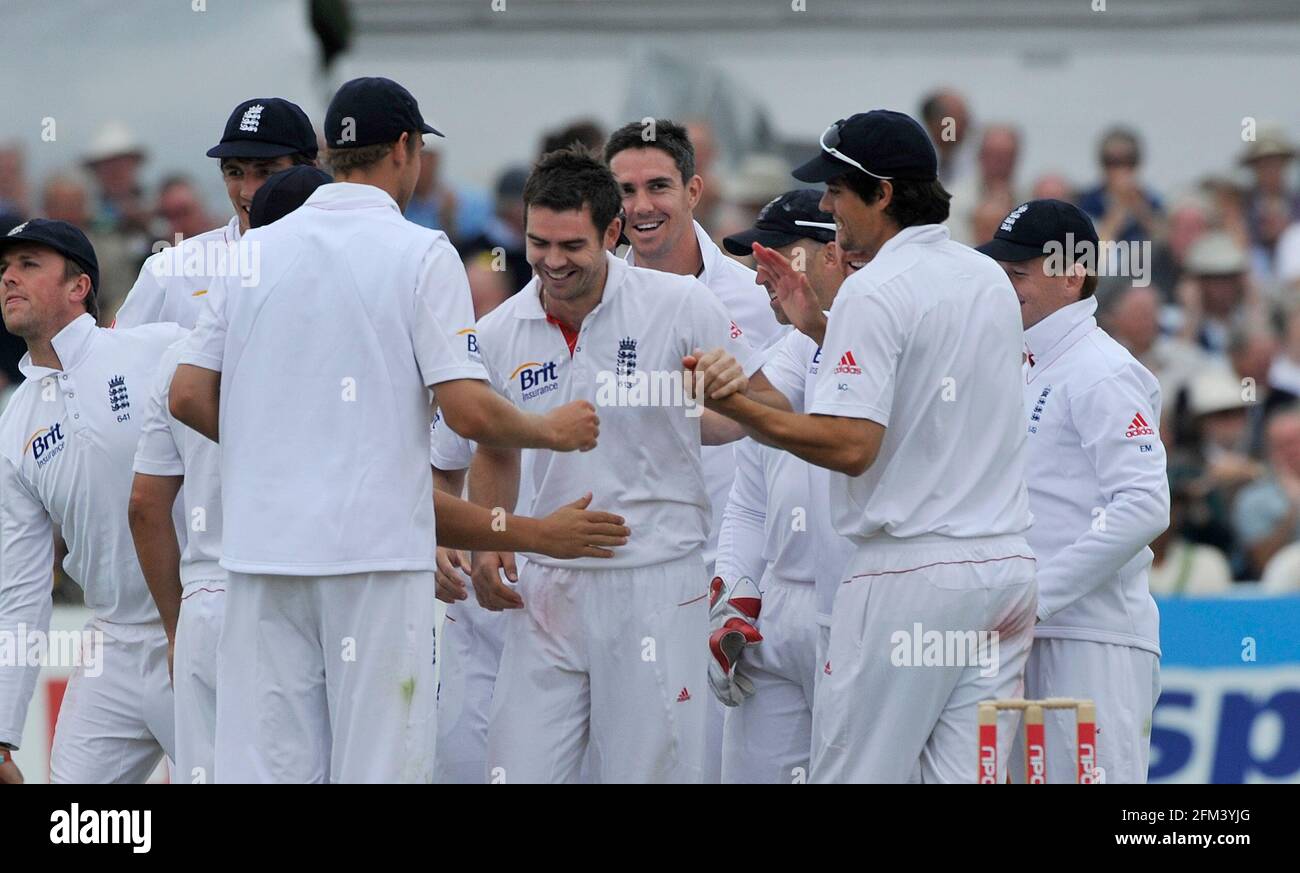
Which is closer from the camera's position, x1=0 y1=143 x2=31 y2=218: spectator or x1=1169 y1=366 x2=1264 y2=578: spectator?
x1=1169 y1=366 x2=1264 y2=578: spectator

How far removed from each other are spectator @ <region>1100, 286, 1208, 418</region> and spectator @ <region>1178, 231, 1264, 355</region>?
0.52 feet

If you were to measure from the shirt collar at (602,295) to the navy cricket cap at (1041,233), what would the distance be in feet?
4.09

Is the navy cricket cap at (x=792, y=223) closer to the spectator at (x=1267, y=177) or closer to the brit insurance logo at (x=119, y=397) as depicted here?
the brit insurance logo at (x=119, y=397)

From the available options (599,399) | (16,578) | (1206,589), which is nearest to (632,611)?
(599,399)

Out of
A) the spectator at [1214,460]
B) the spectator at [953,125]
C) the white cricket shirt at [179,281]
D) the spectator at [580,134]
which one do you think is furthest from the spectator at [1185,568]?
the white cricket shirt at [179,281]

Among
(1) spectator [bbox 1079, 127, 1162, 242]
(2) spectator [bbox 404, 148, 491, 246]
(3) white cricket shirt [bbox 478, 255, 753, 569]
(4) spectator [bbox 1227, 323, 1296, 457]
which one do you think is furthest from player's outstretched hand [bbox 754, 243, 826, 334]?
(1) spectator [bbox 1079, 127, 1162, 242]

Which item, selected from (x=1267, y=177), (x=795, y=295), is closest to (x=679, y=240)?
(x=795, y=295)

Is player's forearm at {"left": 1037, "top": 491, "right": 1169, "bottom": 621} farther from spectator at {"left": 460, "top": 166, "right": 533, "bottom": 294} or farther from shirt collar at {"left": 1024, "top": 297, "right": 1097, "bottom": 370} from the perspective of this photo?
spectator at {"left": 460, "top": 166, "right": 533, "bottom": 294}

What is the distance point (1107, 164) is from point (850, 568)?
6.26 m

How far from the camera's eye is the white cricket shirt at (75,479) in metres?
5.80

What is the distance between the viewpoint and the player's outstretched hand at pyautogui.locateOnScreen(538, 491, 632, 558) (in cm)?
508

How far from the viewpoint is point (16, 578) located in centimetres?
592

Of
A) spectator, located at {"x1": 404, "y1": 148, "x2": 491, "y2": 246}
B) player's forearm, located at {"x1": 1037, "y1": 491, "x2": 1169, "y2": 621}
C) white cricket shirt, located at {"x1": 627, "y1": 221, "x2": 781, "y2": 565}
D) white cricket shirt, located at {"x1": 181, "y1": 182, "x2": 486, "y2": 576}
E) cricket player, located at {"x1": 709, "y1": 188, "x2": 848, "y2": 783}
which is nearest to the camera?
white cricket shirt, located at {"x1": 181, "y1": 182, "x2": 486, "y2": 576}

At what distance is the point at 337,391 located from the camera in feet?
15.1
